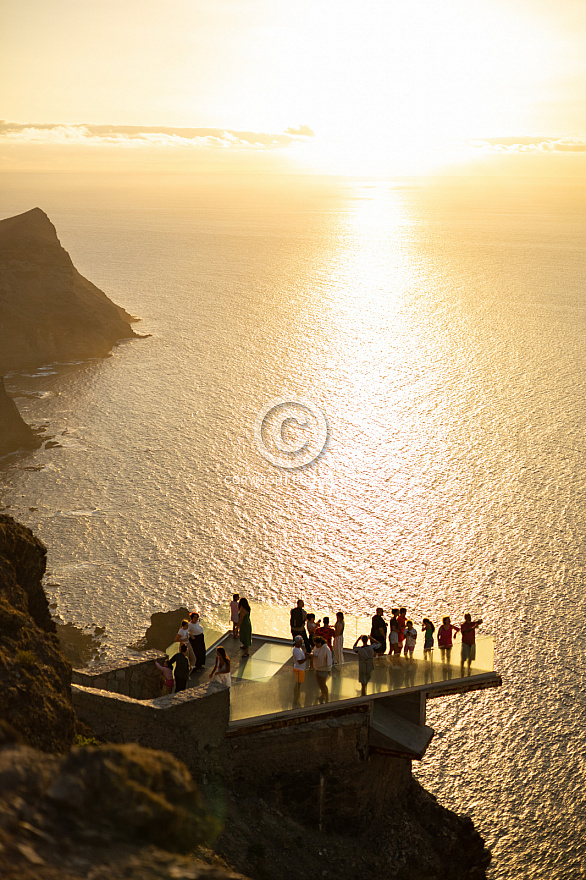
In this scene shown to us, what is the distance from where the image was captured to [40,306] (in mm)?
92875

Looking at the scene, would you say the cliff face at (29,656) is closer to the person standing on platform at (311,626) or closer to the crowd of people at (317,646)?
the crowd of people at (317,646)

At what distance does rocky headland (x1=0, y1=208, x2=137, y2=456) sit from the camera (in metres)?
89.8

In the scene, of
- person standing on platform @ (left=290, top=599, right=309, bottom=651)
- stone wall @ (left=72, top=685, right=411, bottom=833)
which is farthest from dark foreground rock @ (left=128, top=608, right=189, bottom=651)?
stone wall @ (left=72, top=685, right=411, bottom=833)

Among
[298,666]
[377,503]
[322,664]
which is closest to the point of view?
[298,666]

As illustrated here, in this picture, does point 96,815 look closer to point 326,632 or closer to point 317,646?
point 317,646

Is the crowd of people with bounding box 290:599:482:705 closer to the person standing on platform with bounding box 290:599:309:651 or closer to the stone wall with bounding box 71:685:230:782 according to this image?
the person standing on platform with bounding box 290:599:309:651

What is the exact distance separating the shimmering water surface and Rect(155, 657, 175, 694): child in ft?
9.75

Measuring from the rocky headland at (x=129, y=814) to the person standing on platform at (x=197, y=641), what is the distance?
3183 mm

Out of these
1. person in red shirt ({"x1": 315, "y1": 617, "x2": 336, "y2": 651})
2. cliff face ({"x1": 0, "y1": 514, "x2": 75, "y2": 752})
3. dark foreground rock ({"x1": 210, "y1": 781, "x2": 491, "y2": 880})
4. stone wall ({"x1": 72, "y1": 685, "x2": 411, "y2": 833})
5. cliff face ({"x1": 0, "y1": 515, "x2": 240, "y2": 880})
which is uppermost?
cliff face ({"x1": 0, "y1": 515, "x2": 240, "y2": 880})

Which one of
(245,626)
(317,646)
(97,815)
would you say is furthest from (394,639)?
(97,815)

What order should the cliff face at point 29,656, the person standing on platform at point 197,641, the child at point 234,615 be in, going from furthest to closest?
the child at point 234,615 → the person standing on platform at point 197,641 → the cliff face at point 29,656

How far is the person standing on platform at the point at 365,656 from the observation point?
20031 millimetres

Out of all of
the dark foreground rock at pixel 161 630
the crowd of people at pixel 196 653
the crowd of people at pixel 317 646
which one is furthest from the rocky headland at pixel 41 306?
the crowd of people at pixel 317 646

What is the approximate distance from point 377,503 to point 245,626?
1382 inches
